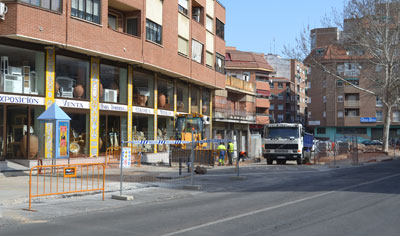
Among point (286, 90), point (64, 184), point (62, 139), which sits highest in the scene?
point (286, 90)

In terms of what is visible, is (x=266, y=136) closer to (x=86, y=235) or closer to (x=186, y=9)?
(x=186, y=9)

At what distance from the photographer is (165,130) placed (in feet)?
100

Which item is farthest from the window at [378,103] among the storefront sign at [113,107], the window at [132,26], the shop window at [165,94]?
Answer: the storefront sign at [113,107]

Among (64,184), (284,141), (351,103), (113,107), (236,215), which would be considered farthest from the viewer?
(351,103)

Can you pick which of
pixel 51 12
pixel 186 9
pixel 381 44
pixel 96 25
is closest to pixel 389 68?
pixel 381 44

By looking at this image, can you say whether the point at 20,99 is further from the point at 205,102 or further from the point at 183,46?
the point at 205,102

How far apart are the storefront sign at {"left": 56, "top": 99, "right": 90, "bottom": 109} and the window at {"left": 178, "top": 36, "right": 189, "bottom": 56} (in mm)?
10673

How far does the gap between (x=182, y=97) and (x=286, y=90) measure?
63.8 metres

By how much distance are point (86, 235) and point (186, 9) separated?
27.2m

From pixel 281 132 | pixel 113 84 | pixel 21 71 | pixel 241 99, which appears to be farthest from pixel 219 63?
pixel 21 71

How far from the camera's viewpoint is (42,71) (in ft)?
66.7

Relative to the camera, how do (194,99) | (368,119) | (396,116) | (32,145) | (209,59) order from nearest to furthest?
(32,145) < (194,99) < (209,59) < (396,116) < (368,119)

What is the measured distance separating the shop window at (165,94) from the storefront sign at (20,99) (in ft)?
36.8

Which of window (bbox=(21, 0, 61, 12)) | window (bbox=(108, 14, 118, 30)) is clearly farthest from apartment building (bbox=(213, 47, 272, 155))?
window (bbox=(21, 0, 61, 12))
